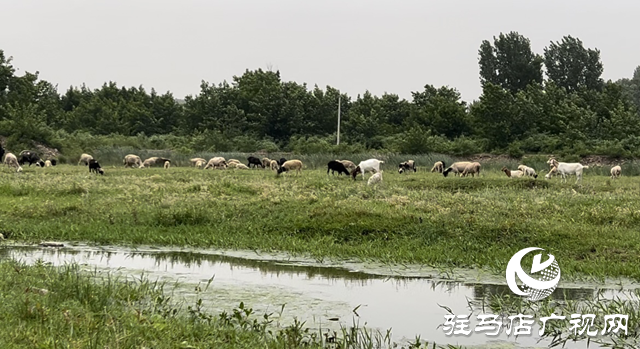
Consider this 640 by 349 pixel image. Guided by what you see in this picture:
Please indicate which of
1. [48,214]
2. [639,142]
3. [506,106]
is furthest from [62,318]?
[506,106]

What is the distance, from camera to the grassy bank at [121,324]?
627cm

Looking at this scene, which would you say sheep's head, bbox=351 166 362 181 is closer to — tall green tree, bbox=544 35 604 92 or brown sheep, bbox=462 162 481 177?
brown sheep, bbox=462 162 481 177

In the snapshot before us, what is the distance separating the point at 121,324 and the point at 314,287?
156 inches

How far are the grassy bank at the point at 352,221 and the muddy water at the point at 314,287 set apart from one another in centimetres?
86

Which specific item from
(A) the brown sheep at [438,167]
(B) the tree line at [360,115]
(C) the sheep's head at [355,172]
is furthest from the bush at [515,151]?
(C) the sheep's head at [355,172]

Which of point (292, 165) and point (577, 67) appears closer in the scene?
point (292, 165)

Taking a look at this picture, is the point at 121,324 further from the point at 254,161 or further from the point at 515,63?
the point at 515,63

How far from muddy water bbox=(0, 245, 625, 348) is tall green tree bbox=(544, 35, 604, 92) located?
60.3 meters

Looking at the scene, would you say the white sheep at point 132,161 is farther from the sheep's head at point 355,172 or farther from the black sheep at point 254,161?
the sheep's head at point 355,172

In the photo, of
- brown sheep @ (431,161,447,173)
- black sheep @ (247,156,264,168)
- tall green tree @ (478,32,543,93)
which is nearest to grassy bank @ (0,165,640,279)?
brown sheep @ (431,161,447,173)

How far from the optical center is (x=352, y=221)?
15148mm

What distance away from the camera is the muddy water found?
8.34m

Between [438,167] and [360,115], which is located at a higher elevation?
[360,115]

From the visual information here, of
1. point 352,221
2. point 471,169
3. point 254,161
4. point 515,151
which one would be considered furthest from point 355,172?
point 515,151
